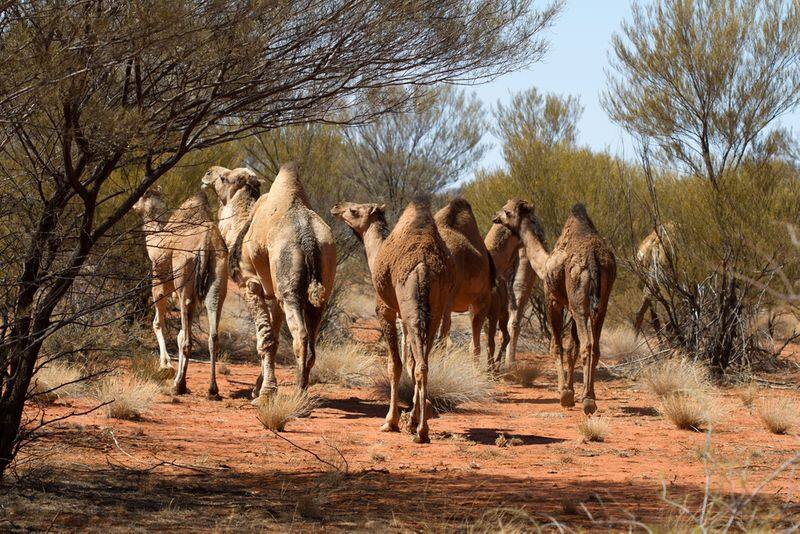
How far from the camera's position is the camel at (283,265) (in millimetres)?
10414

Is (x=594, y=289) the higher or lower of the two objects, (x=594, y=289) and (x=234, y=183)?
the lower

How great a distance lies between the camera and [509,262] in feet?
51.2

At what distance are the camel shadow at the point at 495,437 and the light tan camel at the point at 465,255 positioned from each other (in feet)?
7.01

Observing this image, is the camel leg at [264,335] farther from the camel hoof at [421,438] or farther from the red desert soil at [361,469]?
the camel hoof at [421,438]

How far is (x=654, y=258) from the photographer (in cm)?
1488

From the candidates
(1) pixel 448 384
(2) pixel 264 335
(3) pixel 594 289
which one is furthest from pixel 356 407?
(3) pixel 594 289

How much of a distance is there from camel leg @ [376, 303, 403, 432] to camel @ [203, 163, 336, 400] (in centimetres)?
95

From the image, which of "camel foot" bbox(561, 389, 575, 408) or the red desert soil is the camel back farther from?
"camel foot" bbox(561, 389, 575, 408)

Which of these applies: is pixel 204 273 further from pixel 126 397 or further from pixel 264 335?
pixel 126 397

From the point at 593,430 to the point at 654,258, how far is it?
6089mm

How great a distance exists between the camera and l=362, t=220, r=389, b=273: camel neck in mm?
10891

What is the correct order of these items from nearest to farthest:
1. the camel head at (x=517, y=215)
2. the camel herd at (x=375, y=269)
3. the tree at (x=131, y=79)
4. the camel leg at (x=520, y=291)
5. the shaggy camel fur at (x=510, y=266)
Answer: the tree at (x=131, y=79)
the camel herd at (x=375, y=269)
the camel head at (x=517, y=215)
the shaggy camel fur at (x=510, y=266)
the camel leg at (x=520, y=291)

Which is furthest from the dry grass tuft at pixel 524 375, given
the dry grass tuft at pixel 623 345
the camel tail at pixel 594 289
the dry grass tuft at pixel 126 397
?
the dry grass tuft at pixel 126 397

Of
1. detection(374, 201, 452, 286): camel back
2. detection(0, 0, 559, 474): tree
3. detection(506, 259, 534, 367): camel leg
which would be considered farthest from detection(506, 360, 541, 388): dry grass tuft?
detection(0, 0, 559, 474): tree
